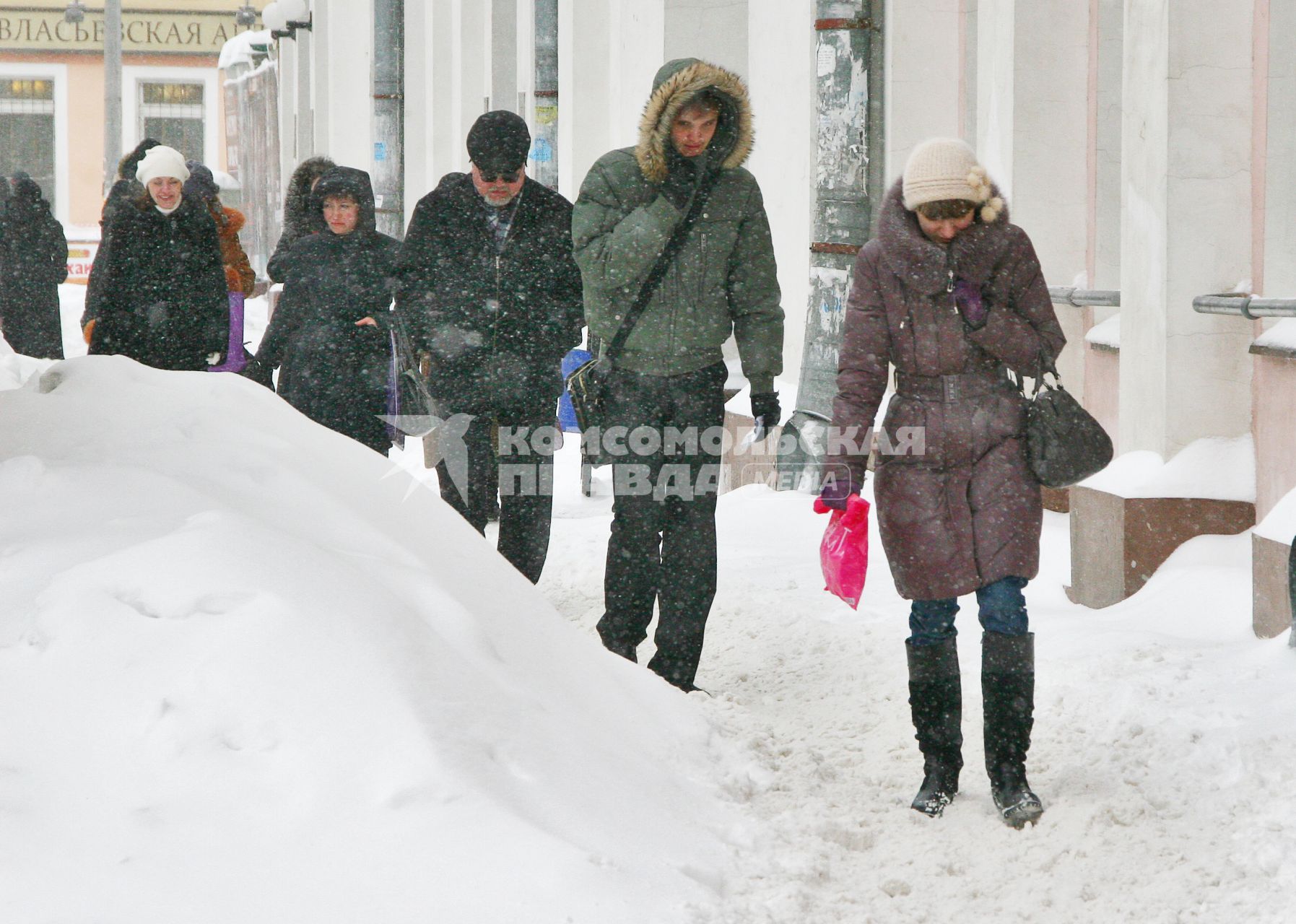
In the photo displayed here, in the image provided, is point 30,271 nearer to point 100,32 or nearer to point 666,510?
point 666,510

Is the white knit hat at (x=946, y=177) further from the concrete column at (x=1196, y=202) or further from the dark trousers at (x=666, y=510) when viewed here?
the concrete column at (x=1196, y=202)

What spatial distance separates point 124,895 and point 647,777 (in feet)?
4.08

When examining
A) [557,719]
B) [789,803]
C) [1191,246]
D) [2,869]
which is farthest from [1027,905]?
[1191,246]

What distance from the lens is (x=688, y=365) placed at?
4.96m

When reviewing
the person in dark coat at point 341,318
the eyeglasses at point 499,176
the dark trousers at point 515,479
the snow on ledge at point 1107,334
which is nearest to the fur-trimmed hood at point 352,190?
the person in dark coat at point 341,318

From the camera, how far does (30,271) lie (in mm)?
11336

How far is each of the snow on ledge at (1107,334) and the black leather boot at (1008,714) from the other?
292cm

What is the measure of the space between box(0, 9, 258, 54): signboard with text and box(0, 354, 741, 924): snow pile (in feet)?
150

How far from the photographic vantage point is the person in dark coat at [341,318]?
6.66 metres

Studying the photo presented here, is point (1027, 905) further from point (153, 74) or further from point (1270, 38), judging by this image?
point (153, 74)

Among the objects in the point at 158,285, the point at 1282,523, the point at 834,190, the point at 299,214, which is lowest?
the point at 1282,523

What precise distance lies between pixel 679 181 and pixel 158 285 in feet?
8.65

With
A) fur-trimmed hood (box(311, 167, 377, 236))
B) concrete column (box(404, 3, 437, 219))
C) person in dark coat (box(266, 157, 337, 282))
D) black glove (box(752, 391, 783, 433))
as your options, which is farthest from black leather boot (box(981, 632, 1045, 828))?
concrete column (box(404, 3, 437, 219))

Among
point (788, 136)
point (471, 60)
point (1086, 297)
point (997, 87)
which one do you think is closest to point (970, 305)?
point (1086, 297)
